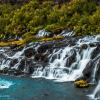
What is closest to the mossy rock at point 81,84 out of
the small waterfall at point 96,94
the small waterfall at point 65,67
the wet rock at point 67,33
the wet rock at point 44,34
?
the small waterfall at point 96,94

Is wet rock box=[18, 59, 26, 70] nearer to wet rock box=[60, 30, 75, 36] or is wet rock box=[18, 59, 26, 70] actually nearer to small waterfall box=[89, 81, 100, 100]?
small waterfall box=[89, 81, 100, 100]

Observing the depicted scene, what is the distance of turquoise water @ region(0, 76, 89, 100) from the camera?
4416cm

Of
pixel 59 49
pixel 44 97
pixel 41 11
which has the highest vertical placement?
pixel 41 11

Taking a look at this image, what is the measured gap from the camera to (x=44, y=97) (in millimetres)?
44062

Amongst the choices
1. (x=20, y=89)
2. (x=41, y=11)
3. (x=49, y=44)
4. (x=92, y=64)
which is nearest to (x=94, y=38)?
(x=49, y=44)

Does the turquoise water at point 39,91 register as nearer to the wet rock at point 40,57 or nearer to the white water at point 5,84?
the white water at point 5,84

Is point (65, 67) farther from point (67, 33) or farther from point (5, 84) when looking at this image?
point (67, 33)

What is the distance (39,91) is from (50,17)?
54.3 meters

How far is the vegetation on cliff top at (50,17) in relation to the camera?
89.1 meters

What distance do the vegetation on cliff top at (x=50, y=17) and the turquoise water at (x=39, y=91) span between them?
32226 mm

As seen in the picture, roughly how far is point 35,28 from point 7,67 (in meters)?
33.4

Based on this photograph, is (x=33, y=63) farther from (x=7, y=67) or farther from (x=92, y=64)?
(x=92, y=64)

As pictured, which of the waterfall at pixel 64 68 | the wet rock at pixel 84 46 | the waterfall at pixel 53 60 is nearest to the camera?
the waterfall at pixel 64 68

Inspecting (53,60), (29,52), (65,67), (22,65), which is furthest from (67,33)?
(65,67)
